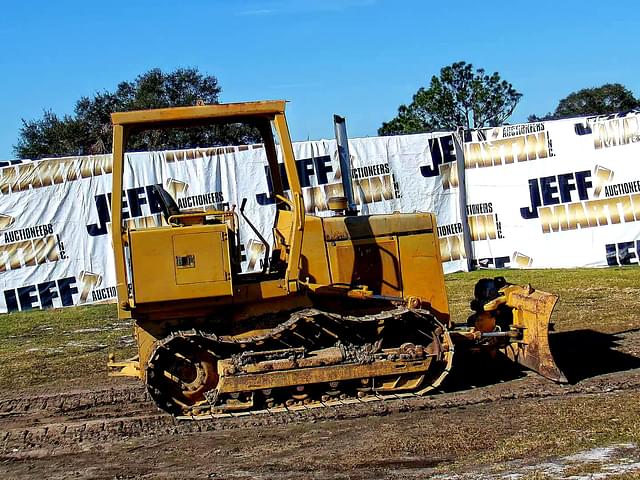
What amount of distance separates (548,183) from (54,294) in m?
11.4

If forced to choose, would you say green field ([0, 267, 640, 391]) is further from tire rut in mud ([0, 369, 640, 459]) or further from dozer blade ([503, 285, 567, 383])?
dozer blade ([503, 285, 567, 383])

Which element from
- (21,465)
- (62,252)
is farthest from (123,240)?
(62,252)

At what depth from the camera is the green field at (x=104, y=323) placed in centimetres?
1248

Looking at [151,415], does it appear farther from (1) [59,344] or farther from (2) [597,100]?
(2) [597,100]

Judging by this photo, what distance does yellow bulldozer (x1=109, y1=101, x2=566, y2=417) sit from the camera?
849 centimetres

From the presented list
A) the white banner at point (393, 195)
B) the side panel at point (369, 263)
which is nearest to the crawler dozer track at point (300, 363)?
the side panel at point (369, 263)

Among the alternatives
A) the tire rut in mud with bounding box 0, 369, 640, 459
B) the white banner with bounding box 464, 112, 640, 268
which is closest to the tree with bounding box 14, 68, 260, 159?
the white banner with bounding box 464, 112, 640, 268

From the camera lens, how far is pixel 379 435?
7.71 meters

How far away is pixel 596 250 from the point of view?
66.4 ft

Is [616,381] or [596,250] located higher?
[596,250]

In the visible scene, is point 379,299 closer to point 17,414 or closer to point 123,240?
point 123,240

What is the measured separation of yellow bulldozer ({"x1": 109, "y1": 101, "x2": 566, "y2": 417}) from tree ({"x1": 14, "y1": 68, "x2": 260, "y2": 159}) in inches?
823

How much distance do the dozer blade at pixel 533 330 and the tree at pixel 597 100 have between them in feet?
156

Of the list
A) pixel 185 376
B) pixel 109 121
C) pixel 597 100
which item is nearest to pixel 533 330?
pixel 185 376
